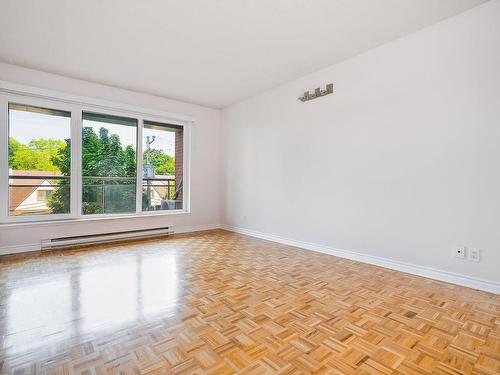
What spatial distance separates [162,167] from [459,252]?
4.70 metres

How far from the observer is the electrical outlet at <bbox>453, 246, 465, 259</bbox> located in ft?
8.69

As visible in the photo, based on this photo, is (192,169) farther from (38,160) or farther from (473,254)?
(473,254)

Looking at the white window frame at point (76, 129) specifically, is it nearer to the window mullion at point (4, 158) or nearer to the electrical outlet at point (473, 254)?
the window mullion at point (4, 158)

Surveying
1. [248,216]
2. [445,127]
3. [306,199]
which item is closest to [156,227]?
[248,216]

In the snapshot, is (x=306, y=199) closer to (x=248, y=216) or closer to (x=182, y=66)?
(x=248, y=216)

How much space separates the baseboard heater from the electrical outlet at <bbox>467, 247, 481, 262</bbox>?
444 cm

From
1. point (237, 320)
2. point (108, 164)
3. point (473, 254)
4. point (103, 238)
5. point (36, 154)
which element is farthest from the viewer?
point (108, 164)

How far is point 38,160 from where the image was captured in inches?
157

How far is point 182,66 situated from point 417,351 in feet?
13.0

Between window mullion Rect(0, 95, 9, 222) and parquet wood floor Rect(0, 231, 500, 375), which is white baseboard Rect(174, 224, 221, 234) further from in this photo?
window mullion Rect(0, 95, 9, 222)

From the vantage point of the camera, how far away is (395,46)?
312cm

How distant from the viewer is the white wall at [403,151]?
8.36ft

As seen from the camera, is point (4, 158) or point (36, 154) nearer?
point (4, 158)

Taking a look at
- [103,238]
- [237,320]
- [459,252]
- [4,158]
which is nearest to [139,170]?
[103,238]
